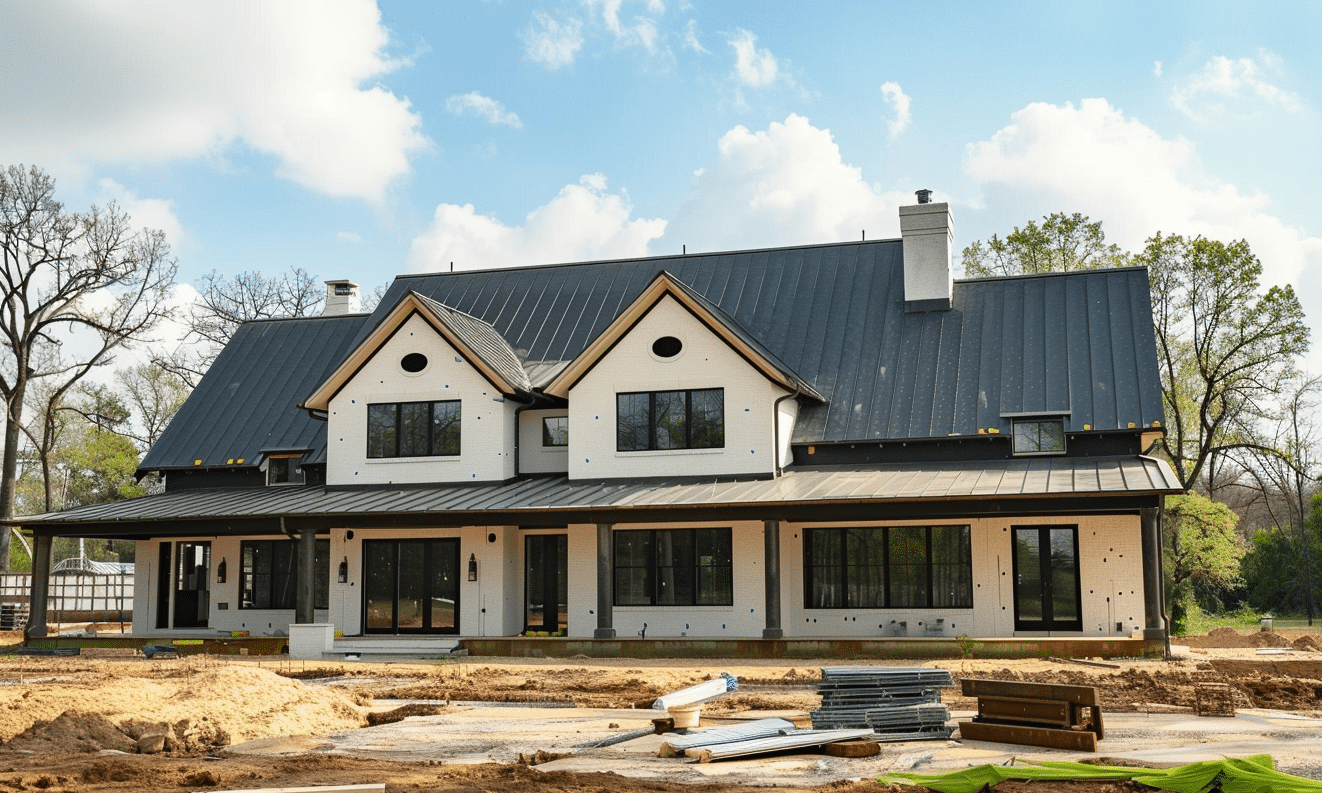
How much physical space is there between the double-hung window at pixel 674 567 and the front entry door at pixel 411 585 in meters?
3.62

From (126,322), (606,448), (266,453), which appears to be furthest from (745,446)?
(126,322)

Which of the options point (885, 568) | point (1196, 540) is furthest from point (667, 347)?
point (1196, 540)

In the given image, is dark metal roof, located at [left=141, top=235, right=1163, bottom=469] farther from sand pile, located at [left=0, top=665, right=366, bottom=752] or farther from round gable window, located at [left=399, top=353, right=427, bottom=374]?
sand pile, located at [left=0, top=665, right=366, bottom=752]

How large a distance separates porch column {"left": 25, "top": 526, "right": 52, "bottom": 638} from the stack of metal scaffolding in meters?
20.2

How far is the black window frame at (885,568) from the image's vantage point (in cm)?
2322

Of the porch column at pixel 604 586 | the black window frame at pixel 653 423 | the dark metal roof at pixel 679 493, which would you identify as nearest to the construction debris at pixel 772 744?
the dark metal roof at pixel 679 493

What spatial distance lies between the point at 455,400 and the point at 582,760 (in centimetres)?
1535

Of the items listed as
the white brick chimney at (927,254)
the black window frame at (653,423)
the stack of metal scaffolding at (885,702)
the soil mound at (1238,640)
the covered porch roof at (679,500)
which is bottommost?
the soil mound at (1238,640)

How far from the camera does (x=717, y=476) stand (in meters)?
24.4

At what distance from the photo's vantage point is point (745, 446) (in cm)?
2439

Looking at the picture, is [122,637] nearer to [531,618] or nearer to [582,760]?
[531,618]

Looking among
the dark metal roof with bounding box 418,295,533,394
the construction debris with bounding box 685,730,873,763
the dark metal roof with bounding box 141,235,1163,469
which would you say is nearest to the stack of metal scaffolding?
the construction debris with bounding box 685,730,873,763

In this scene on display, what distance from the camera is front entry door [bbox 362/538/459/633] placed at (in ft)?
83.8

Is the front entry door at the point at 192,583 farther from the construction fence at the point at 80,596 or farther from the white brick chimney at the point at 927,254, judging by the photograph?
the white brick chimney at the point at 927,254
